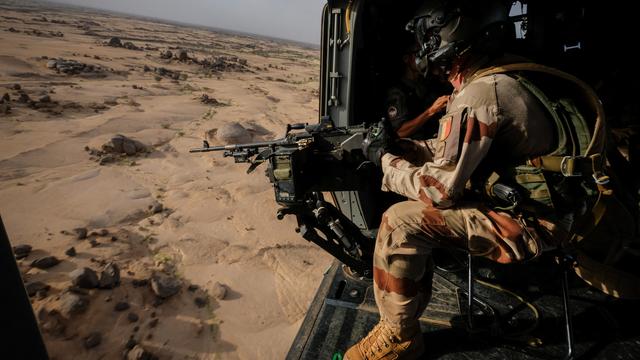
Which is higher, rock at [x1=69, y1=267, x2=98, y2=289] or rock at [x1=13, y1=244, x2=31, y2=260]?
rock at [x1=13, y1=244, x2=31, y2=260]

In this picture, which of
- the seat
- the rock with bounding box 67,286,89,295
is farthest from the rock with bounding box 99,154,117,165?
→ the seat

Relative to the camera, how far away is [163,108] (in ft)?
34.2

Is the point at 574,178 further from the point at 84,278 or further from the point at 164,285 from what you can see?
the point at 84,278

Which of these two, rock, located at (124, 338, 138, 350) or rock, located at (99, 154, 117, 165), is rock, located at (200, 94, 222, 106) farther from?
rock, located at (124, 338, 138, 350)

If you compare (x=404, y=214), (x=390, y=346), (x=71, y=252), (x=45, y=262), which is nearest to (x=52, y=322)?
(x=45, y=262)

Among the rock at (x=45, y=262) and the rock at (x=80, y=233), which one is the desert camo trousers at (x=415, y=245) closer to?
the rock at (x=45, y=262)

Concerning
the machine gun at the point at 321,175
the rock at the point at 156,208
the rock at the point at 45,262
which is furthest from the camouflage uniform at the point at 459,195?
the rock at the point at 156,208

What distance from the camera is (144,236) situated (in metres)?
4.62

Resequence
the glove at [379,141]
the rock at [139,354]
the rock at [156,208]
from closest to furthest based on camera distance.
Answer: the glove at [379,141] < the rock at [139,354] < the rock at [156,208]

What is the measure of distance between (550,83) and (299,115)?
9.91m

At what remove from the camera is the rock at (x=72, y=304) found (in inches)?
127

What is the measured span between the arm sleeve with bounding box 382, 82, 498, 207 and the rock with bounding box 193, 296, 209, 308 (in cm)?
258

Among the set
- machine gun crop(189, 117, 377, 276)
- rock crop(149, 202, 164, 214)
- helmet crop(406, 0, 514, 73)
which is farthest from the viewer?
rock crop(149, 202, 164, 214)

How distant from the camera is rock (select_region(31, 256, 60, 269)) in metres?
3.78
